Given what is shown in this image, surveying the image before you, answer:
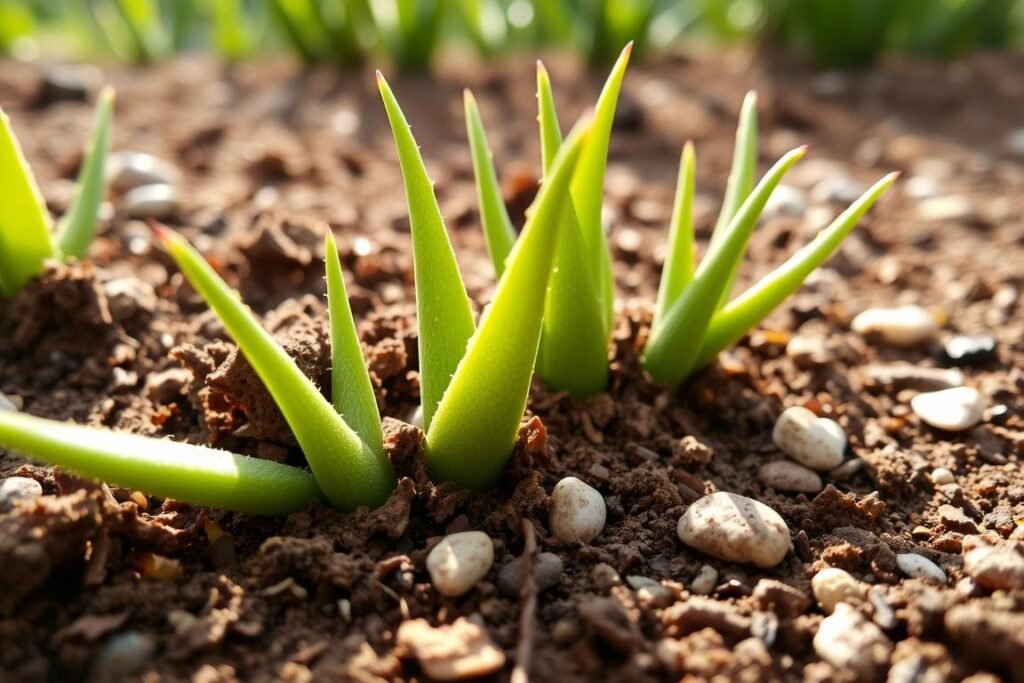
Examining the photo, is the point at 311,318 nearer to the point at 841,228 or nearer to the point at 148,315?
the point at 148,315

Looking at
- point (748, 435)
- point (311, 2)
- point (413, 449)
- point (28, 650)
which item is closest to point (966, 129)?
point (748, 435)

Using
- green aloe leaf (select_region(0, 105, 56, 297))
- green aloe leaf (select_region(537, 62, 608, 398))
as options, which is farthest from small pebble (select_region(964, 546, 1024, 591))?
green aloe leaf (select_region(0, 105, 56, 297))

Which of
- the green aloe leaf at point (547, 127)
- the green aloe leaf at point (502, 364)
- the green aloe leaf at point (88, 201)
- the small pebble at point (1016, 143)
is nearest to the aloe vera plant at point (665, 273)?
the green aloe leaf at point (547, 127)

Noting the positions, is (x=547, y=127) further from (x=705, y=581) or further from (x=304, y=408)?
(x=705, y=581)

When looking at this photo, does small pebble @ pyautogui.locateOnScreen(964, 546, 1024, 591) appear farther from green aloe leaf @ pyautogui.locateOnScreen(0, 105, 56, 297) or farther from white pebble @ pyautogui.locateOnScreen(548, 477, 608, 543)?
green aloe leaf @ pyautogui.locateOnScreen(0, 105, 56, 297)

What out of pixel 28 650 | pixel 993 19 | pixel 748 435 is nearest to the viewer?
pixel 28 650
